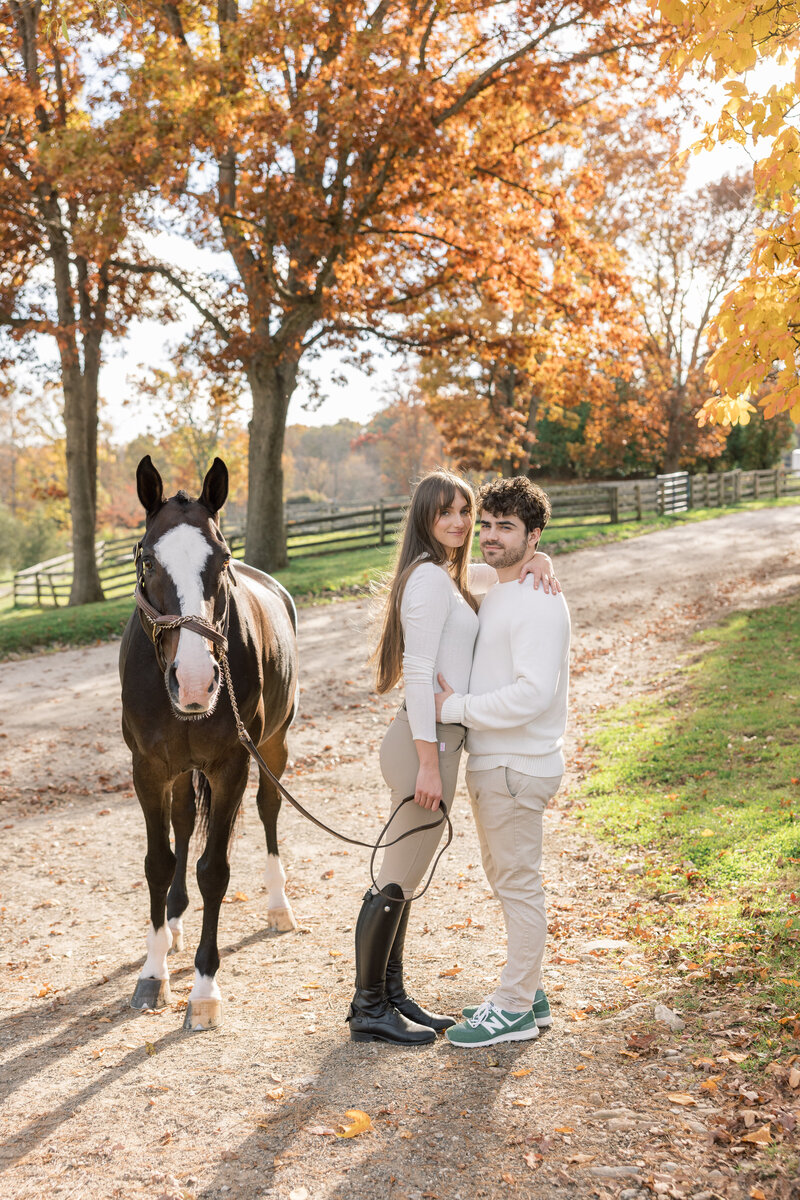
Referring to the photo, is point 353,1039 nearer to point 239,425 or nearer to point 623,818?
point 623,818

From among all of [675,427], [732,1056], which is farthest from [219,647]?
[675,427]

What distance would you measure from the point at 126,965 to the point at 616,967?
93.1 inches

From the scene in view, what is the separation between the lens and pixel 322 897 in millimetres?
5301

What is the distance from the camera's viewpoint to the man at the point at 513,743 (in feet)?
10.7

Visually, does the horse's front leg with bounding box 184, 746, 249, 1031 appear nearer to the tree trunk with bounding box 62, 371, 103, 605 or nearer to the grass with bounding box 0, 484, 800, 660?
the grass with bounding box 0, 484, 800, 660

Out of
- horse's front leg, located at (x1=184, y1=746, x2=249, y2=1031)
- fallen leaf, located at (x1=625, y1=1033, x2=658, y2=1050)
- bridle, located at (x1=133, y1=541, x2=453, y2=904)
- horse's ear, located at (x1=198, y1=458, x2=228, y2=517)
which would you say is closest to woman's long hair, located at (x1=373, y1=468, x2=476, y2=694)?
bridle, located at (x1=133, y1=541, x2=453, y2=904)

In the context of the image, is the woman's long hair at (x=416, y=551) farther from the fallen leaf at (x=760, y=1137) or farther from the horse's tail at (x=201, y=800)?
the fallen leaf at (x=760, y=1137)

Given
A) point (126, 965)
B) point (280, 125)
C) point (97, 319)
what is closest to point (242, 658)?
Answer: point (126, 965)

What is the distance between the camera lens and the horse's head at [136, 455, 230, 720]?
325 centimetres

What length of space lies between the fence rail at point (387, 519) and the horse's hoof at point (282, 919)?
16.8m

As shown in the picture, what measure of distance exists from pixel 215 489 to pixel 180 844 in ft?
6.96

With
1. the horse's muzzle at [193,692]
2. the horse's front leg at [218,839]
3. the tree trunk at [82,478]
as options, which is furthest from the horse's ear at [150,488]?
the tree trunk at [82,478]

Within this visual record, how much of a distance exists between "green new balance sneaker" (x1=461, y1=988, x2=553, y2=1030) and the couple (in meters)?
0.02

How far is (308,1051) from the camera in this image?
3479 millimetres
